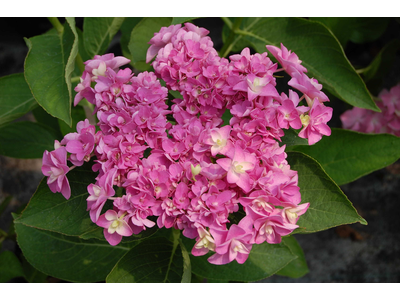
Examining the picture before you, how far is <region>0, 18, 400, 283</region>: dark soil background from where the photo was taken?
1.50 m

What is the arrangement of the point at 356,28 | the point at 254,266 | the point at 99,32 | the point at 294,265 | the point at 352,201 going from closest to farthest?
1. the point at 254,266
2. the point at 99,32
3. the point at 294,265
4. the point at 356,28
5. the point at 352,201

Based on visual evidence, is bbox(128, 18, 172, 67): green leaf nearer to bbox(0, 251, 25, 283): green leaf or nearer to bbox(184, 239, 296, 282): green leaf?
bbox(184, 239, 296, 282): green leaf

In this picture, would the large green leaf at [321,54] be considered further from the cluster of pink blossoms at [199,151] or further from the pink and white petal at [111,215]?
the pink and white petal at [111,215]

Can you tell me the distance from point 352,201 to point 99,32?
1163 millimetres

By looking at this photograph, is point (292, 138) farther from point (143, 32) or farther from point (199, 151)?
point (143, 32)

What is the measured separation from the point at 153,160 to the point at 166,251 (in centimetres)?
28

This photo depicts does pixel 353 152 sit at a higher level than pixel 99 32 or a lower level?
lower

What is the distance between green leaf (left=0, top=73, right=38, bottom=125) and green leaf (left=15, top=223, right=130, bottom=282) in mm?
294

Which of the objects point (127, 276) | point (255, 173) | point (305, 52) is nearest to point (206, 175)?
point (255, 173)

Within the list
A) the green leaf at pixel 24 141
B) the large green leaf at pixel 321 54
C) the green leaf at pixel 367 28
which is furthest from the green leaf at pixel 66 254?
the green leaf at pixel 367 28

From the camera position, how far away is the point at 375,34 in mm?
1308

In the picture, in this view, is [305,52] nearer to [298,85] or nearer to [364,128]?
[298,85]

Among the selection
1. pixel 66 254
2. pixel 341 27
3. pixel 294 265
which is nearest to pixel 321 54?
pixel 341 27

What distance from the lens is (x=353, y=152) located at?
95cm
